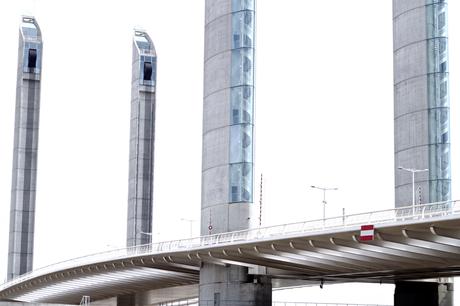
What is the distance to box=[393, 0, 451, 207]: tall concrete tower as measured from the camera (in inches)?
2537

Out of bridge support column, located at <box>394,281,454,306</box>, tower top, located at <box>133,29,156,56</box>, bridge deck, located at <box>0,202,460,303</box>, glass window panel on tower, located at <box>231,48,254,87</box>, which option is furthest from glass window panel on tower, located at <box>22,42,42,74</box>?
bridge support column, located at <box>394,281,454,306</box>

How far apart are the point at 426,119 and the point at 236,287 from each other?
17.1 metres

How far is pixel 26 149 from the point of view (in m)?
114

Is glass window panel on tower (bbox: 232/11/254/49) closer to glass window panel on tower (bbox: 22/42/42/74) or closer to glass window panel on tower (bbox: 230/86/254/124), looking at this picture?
glass window panel on tower (bbox: 230/86/254/124)

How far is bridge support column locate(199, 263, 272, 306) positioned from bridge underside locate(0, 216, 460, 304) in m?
0.65

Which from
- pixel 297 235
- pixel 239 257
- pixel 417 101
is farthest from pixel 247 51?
pixel 297 235

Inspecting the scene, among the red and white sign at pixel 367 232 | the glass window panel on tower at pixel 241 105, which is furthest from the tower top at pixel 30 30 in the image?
the red and white sign at pixel 367 232

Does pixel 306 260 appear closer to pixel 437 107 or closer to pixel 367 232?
pixel 367 232

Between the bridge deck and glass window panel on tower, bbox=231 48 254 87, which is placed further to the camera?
glass window panel on tower, bbox=231 48 254 87

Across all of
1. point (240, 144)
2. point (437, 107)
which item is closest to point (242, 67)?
point (240, 144)

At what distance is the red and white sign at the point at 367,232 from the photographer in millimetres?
41531

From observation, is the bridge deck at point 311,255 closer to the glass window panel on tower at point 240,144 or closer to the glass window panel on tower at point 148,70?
the glass window panel on tower at point 240,144

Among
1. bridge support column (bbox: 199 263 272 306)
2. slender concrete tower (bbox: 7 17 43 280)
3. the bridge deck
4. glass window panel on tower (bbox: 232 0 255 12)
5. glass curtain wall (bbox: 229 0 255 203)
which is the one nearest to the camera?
the bridge deck

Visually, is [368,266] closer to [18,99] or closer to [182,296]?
[182,296]
